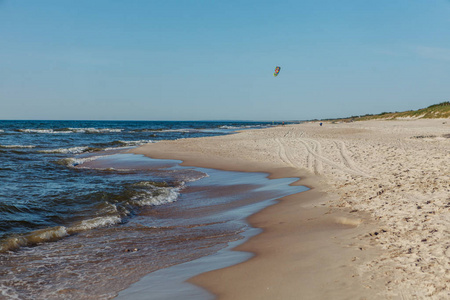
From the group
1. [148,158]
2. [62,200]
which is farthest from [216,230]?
[148,158]

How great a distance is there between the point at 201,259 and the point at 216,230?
60.1 inches

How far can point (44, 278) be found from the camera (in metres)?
4.41

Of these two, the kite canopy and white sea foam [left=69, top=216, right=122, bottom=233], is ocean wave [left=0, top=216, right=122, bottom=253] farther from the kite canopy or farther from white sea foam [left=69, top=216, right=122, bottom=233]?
the kite canopy

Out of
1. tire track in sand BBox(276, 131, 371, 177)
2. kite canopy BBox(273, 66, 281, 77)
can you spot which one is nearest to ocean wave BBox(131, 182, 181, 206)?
tire track in sand BBox(276, 131, 371, 177)

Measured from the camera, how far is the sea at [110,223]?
4.46 meters

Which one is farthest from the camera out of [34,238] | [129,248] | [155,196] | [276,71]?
[276,71]

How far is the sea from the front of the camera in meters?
4.46

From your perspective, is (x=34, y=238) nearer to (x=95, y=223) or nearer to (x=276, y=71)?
(x=95, y=223)

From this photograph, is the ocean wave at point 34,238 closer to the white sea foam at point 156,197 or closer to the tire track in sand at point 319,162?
the white sea foam at point 156,197

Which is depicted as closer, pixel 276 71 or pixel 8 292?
pixel 8 292

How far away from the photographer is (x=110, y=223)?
7.11 metres

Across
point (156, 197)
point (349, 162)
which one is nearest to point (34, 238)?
point (156, 197)

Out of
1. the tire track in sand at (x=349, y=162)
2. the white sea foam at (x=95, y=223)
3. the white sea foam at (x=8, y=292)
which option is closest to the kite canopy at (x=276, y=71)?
the tire track in sand at (x=349, y=162)

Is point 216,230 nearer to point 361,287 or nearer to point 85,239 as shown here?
point 85,239
